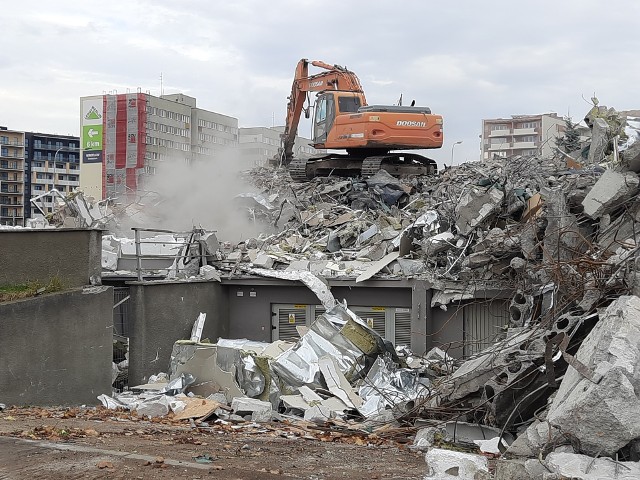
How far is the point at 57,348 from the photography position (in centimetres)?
1059

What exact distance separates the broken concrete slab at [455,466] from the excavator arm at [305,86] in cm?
1748

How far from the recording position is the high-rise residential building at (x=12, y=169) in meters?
108

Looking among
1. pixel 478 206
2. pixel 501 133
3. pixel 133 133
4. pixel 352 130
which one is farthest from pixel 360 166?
pixel 501 133

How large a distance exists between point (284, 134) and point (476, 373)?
55.7ft

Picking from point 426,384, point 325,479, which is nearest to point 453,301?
point 426,384

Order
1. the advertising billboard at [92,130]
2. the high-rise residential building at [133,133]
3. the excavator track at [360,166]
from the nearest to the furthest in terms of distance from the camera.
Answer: the excavator track at [360,166], the high-rise residential building at [133,133], the advertising billboard at [92,130]

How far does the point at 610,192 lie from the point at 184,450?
628 centimetres

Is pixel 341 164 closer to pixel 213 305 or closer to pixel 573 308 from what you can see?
pixel 213 305

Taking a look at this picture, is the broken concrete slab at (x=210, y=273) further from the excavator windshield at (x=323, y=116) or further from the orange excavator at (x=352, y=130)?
the excavator windshield at (x=323, y=116)

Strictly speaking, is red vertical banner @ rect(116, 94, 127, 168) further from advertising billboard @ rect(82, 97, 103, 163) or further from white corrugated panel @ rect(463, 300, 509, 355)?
white corrugated panel @ rect(463, 300, 509, 355)

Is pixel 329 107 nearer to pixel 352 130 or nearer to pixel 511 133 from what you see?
pixel 352 130

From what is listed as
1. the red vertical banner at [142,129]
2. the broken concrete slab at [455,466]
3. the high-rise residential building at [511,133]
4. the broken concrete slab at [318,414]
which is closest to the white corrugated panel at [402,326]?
the broken concrete slab at [318,414]

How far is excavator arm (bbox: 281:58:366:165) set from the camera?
74.6ft

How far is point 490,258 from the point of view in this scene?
12.4 meters
